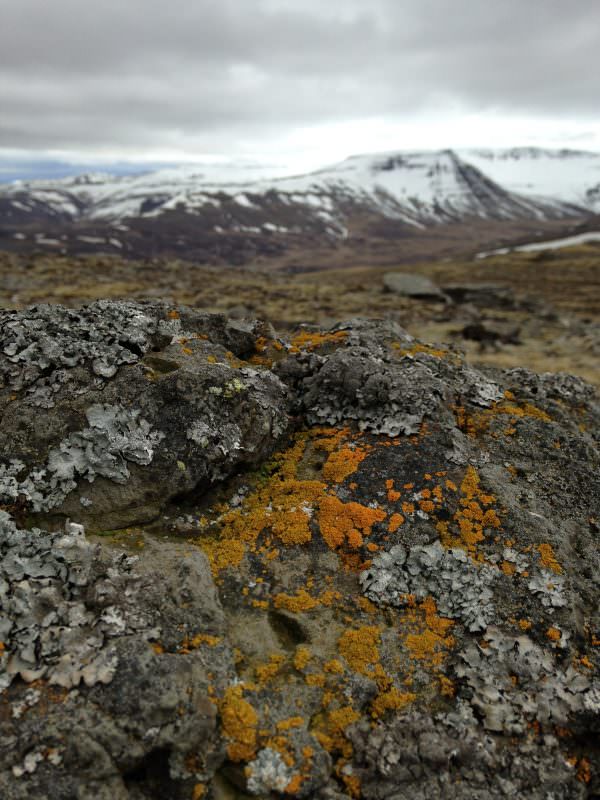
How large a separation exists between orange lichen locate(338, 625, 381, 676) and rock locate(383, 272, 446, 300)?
78727mm

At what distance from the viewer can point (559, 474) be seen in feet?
34.1

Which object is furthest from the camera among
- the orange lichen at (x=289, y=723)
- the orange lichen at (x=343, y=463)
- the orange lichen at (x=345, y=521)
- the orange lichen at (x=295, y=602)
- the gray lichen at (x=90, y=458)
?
the orange lichen at (x=343, y=463)

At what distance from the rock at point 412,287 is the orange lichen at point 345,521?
76766mm

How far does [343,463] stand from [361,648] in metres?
3.65

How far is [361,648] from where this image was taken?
7285 mm

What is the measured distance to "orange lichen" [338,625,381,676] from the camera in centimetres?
711

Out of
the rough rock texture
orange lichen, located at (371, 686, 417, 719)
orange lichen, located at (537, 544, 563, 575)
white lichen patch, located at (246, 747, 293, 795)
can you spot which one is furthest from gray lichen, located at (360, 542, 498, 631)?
white lichen patch, located at (246, 747, 293, 795)

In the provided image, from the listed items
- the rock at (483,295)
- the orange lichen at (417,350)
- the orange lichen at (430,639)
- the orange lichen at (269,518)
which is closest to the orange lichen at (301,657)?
the orange lichen at (430,639)

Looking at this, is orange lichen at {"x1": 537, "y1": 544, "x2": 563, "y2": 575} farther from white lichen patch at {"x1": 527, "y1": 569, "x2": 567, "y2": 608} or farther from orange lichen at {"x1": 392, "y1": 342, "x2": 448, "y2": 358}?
orange lichen at {"x1": 392, "y1": 342, "x2": 448, "y2": 358}

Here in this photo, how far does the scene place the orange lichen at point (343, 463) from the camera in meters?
9.86

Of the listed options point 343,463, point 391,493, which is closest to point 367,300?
point 343,463

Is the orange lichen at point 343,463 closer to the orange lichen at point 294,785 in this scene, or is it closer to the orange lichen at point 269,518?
the orange lichen at point 269,518

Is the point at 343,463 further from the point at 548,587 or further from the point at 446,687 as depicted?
the point at 446,687

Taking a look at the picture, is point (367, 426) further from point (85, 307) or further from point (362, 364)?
point (85, 307)
